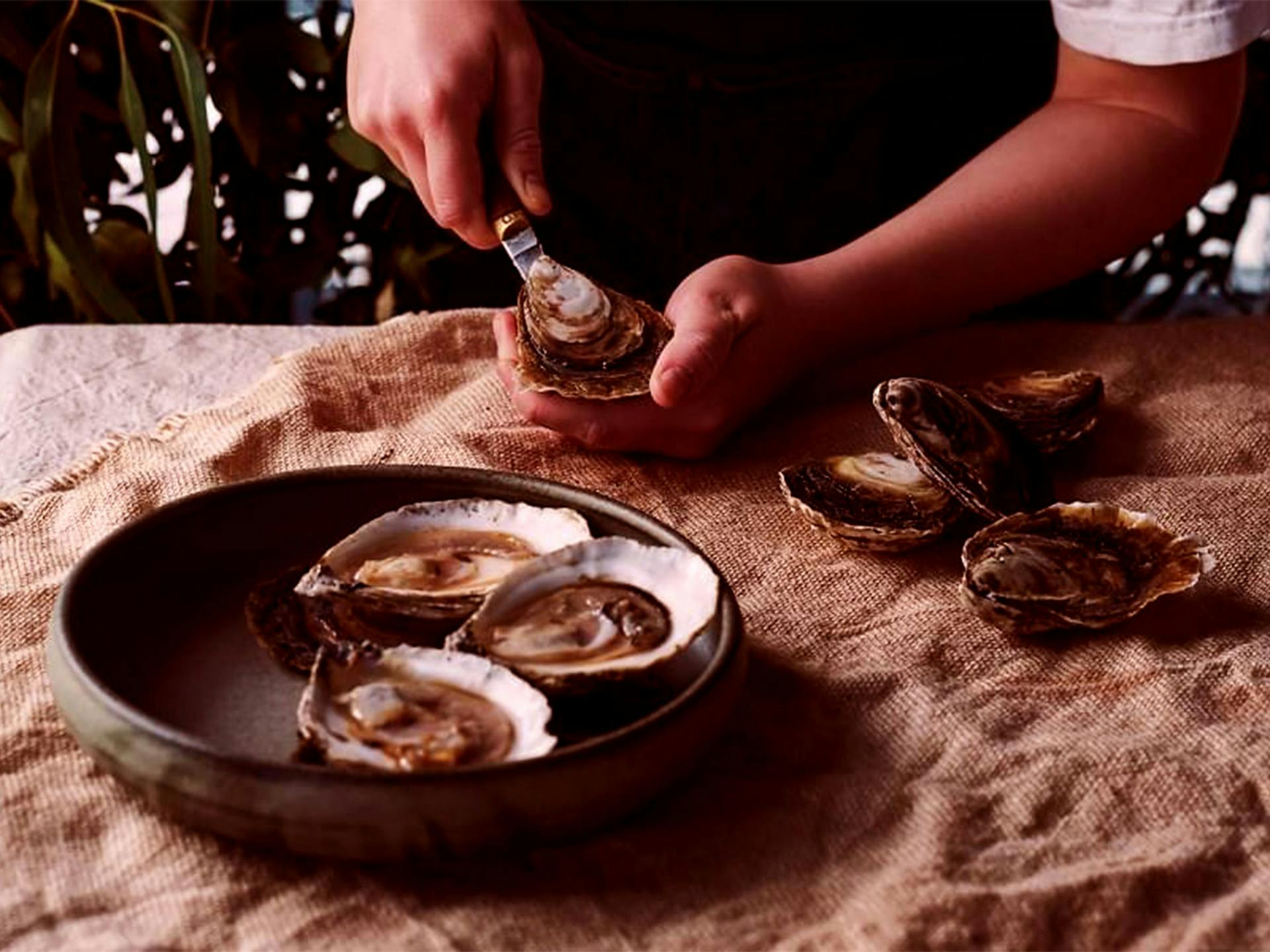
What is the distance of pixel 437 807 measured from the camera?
63 centimetres

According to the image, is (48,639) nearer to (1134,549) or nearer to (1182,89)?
(1134,549)

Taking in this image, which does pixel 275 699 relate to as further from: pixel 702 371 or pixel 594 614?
pixel 702 371

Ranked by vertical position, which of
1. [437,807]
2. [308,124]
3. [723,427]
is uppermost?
[437,807]

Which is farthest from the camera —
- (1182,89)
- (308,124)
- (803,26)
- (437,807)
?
(308,124)

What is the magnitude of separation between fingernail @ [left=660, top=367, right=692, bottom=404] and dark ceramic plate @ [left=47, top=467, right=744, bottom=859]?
0.52ft

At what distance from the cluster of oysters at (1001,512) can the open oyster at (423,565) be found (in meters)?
0.19

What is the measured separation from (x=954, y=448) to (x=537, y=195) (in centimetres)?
31

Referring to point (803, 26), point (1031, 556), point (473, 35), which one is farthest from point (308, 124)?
point (1031, 556)

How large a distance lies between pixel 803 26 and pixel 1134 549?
70cm

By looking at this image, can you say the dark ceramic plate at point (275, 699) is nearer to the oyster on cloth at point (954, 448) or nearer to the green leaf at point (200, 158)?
the oyster on cloth at point (954, 448)

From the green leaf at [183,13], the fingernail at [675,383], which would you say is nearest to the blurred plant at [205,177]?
the green leaf at [183,13]

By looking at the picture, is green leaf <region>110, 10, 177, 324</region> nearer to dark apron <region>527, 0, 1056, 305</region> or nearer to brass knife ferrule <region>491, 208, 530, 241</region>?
dark apron <region>527, 0, 1056, 305</region>

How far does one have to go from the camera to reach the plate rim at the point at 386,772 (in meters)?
0.63

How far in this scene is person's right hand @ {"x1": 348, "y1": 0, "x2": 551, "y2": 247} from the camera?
1.07 metres
